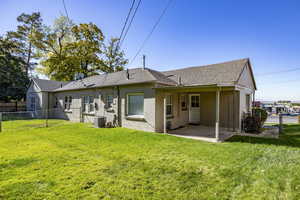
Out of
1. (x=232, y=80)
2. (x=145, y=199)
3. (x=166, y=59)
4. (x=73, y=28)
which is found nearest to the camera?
(x=145, y=199)

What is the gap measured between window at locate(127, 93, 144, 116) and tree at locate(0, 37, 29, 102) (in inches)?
853

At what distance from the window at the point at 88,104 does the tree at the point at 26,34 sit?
65.3 feet

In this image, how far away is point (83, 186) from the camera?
2891mm

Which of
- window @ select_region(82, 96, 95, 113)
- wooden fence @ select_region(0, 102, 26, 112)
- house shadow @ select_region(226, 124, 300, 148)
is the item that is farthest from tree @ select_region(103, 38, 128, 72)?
house shadow @ select_region(226, 124, 300, 148)

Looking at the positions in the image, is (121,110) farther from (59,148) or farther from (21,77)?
(21,77)

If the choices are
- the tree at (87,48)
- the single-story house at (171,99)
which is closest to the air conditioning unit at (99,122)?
the single-story house at (171,99)

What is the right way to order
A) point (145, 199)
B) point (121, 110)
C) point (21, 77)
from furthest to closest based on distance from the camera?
point (21, 77)
point (121, 110)
point (145, 199)

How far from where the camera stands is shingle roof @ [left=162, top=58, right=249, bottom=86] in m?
9.19

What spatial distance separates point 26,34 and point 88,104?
75.1ft

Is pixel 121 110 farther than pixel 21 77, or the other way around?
pixel 21 77

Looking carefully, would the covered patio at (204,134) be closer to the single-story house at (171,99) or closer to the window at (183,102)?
the single-story house at (171,99)

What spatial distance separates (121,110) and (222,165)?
7.24m

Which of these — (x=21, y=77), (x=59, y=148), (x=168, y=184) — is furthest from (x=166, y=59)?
(x=21, y=77)

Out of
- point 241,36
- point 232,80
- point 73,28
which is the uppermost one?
point 73,28
